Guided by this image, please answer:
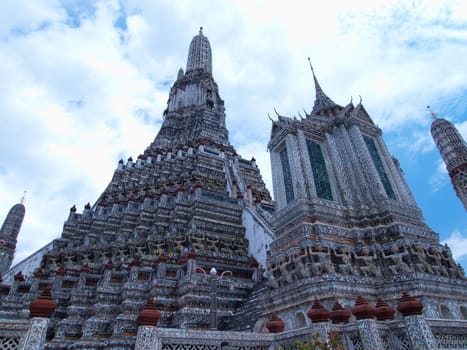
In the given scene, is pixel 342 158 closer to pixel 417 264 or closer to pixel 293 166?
pixel 293 166

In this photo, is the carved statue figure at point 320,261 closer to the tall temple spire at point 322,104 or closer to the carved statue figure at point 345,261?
the carved statue figure at point 345,261

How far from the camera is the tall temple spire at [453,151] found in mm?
26172

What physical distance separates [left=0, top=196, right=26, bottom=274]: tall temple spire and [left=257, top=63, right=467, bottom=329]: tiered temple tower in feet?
125

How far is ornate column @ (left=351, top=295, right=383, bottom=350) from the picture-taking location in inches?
222

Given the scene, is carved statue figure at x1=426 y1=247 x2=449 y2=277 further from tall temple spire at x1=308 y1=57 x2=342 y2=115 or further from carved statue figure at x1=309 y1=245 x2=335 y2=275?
tall temple spire at x1=308 y1=57 x2=342 y2=115

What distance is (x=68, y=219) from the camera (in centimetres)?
2266

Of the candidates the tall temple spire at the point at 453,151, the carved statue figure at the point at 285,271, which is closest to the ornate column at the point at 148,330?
the carved statue figure at the point at 285,271

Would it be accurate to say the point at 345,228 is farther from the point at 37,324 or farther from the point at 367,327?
the point at 37,324

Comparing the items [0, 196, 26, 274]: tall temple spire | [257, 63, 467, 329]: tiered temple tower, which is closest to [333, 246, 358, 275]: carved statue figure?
[257, 63, 467, 329]: tiered temple tower

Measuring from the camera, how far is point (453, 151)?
27.8m

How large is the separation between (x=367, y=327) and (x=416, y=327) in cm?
86

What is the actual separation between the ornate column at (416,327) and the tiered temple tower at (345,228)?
3.14 meters

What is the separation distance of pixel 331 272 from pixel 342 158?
239 inches

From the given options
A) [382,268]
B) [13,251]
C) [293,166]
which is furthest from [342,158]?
[13,251]
